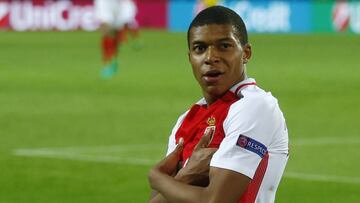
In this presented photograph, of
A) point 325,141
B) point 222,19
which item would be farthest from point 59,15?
point 222,19

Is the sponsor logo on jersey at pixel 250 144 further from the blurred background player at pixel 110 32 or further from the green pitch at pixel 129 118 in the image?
the blurred background player at pixel 110 32

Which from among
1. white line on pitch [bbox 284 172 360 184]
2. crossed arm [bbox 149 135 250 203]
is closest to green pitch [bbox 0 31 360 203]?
white line on pitch [bbox 284 172 360 184]

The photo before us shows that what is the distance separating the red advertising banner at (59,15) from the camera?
45.6 metres

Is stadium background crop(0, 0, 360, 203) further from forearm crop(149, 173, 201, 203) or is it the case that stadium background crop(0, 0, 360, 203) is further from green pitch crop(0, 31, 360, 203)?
forearm crop(149, 173, 201, 203)

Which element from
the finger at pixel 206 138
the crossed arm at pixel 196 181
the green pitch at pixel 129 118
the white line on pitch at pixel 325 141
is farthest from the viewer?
the white line on pitch at pixel 325 141

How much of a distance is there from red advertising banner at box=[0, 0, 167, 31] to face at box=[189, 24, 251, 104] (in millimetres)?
41104

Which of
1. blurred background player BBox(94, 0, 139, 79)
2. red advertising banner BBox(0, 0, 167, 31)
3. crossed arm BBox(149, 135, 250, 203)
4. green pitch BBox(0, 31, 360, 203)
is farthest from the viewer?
red advertising banner BBox(0, 0, 167, 31)

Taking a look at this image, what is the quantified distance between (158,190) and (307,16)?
41.6 m

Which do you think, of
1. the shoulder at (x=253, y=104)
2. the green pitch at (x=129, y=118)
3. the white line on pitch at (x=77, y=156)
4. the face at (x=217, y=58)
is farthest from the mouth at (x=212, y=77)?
the white line on pitch at (x=77, y=156)

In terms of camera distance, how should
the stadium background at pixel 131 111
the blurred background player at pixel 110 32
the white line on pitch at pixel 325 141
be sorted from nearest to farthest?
the stadium background at pixel 131 111
the white line on pitch at pixel 325 141
the blurred background player at pixel 110 32

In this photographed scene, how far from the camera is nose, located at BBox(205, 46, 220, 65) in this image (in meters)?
4.64

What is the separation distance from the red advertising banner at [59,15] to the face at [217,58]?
4110 centimetres

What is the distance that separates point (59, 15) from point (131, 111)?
28.9 metres

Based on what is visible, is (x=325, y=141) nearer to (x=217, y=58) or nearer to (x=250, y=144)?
(x=217, y=58)
